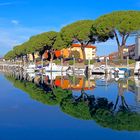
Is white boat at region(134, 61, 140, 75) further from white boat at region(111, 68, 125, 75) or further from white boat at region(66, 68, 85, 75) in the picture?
white boat at region(66, 68, 85, 75)

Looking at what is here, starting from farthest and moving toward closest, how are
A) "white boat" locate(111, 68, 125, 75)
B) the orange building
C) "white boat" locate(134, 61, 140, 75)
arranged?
"white boat" locate(111, 68, 125, 75) → "white boat" locate(134, 61, 140, 75) → the orange building

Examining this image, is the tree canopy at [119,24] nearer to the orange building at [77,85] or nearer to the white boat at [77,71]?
the white boat at [77,71]

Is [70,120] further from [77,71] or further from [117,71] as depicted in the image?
[77,71]

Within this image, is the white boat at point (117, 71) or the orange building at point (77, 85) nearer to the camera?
the orange building at point (77, 85)

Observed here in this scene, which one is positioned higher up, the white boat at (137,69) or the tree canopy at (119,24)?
the tree canopy at (119,24)

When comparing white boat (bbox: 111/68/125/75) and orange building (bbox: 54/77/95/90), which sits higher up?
white boat (bbox: 111/68/125/75)

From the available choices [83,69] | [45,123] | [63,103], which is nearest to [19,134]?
[45,123]

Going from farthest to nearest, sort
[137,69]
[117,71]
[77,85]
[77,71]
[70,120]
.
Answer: [77,71]
[117,71]
[137,69]
[77,85]
[70,120]

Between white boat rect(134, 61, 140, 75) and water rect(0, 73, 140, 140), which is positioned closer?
water rect(0, 73, 140, 140)

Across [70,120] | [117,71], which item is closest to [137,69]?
[117,71]

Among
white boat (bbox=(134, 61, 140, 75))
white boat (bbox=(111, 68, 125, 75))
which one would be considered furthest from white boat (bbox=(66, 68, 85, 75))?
white boat (bbox=(134, 61, 140, 75))

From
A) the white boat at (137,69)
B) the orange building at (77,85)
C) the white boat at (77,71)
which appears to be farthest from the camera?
the white boat at (77,71)

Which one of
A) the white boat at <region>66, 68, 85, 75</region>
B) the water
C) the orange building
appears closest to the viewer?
the water

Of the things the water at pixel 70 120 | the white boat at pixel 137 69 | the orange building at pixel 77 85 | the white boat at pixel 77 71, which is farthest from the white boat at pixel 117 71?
the water at pixel 70 120
